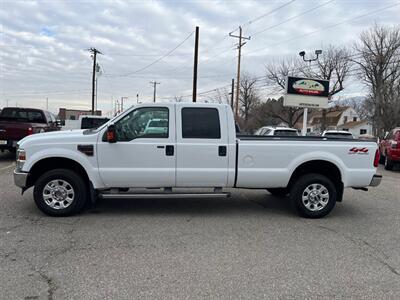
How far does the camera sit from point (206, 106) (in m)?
6.50

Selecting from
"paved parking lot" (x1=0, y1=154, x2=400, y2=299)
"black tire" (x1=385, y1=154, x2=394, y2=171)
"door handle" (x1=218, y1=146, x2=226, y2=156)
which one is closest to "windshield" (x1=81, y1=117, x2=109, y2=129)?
"paved parking lot" (x1=0, y1=154, x2=400, y2=299)

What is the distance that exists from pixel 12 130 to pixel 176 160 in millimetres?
8739

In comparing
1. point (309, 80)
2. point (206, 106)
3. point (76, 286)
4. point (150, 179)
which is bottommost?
point (76, 286)

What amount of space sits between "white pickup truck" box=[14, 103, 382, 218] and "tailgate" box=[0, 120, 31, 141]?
7102 mm

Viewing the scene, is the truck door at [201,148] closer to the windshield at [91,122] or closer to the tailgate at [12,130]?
the tailgate at [12,130]

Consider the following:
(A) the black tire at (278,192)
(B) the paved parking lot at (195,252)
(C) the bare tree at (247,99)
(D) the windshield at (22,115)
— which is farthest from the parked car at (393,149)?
(C) the bare tree at (247,99)

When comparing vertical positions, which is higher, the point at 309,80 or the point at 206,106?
the point at 309,80

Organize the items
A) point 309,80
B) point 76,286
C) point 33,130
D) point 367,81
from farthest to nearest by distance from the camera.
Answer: point 367,81 → point 309,80 → point 33,130 → point 76,286

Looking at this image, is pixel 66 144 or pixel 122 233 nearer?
pixel 122 233

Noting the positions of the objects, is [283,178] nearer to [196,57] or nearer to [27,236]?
[27,236]

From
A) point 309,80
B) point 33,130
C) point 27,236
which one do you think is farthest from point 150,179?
point 309,80

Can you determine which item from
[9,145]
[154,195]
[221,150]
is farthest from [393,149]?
[9,145]

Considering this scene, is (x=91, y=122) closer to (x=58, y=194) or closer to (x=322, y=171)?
(x=58, y=194)

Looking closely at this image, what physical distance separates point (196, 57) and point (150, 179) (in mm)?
21518
